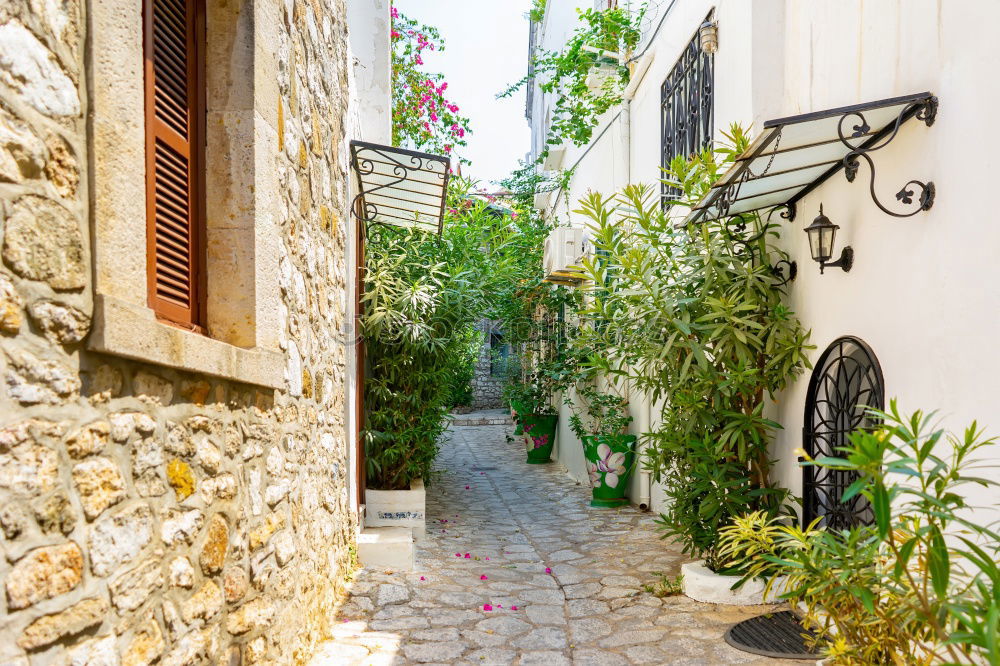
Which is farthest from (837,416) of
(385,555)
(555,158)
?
(555,158)

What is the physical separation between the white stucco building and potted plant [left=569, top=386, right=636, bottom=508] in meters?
3.28

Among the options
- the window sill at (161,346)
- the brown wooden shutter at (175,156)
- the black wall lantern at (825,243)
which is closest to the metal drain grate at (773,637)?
the black wall lantern at (825,243)

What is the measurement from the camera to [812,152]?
346 centimetres

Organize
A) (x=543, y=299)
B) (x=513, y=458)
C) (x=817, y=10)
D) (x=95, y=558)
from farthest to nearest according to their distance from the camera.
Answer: (x=513, y=458) → (x=543, y=299) → (x=817, y=10) → (x=95, y=558)

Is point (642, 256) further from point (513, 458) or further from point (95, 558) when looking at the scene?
point (513, 458)

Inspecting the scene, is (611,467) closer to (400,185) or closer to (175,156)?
(400,185)

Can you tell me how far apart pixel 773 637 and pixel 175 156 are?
341cm

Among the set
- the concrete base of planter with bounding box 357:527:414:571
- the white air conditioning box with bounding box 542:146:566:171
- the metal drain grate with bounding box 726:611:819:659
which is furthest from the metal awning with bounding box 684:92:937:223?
the white air conditioning box with bounding box 542:146:566:171

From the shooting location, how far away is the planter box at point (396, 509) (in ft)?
20.7

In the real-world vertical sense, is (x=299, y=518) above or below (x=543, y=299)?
below

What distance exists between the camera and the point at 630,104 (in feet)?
27.2

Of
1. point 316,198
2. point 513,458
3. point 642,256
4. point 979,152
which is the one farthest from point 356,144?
point 513,458

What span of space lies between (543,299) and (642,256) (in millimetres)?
5798

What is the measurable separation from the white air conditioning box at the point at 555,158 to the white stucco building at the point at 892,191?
6.52m
